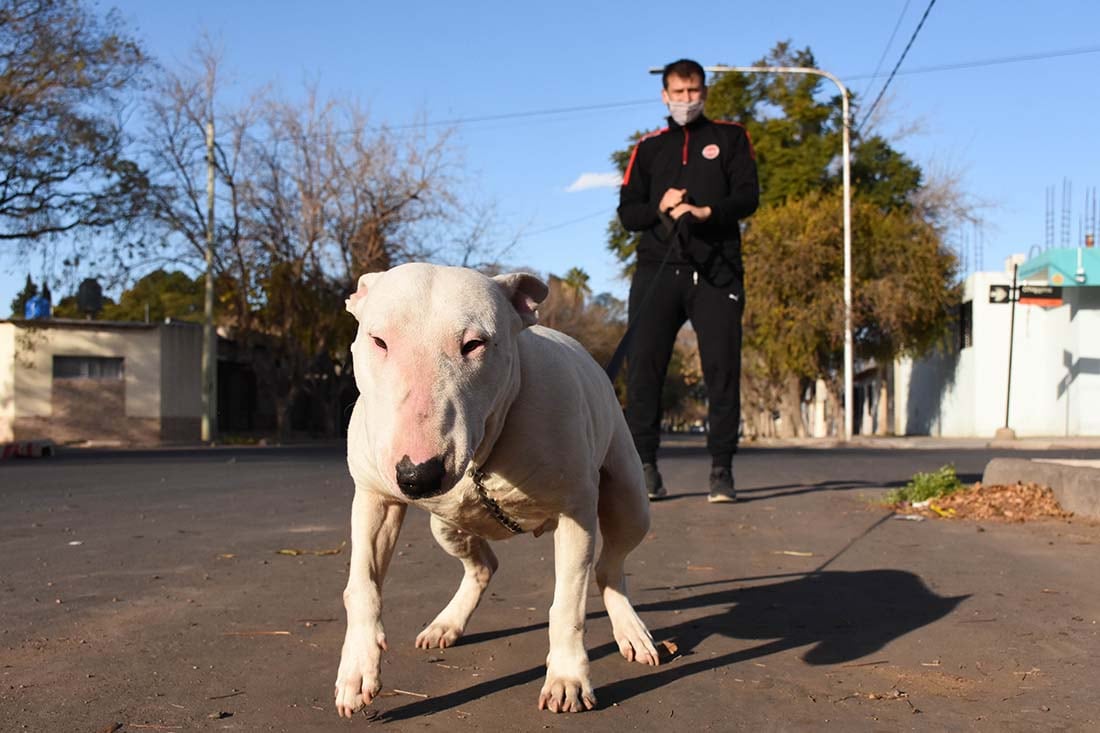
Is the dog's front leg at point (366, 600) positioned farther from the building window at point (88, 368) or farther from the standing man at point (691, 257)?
the building window at point (88, 368)

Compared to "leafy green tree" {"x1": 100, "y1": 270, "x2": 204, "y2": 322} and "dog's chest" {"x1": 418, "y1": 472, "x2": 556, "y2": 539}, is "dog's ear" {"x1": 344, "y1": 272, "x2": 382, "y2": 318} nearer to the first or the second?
"dog's chest" {"x1": 418, "y1": 472, "x2": 556, "y2": 539}

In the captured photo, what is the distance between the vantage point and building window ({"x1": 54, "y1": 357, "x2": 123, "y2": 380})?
97.7 feet

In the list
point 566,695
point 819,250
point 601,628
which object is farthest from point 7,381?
point 566,695

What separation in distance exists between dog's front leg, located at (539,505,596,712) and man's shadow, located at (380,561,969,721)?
108 mm

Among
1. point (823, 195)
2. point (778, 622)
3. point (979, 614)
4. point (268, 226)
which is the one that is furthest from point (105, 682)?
point (823, 195)

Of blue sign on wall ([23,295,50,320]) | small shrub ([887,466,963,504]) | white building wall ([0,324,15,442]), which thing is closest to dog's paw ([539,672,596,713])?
small shrub ([887,466,963,504])

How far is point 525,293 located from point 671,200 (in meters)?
3.84

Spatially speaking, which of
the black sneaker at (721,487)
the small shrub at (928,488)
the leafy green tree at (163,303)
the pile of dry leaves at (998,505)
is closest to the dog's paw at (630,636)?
the black sneaker at (721,487)

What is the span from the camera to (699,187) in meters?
7.20

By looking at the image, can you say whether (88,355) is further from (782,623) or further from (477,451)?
(477,451)

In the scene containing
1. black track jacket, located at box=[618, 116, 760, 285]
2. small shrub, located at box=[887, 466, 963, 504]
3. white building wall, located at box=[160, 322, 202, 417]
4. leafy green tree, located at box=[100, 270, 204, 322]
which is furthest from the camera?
leafy green tree, located at box=[100, 270, 204, 322]

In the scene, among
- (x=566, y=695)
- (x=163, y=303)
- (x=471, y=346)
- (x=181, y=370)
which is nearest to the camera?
(x=471, y=346)

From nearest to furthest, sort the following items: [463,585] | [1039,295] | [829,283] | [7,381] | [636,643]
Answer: [636,643]
[463,585]
[1039,295]
[7,381]
[829,283]

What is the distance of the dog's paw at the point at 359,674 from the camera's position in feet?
8.78
